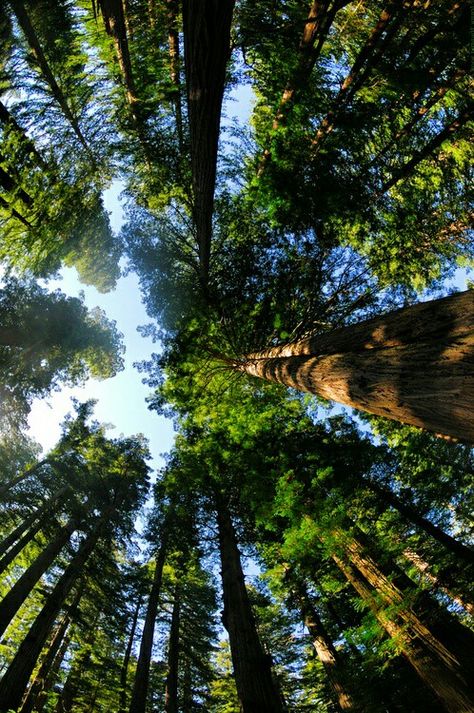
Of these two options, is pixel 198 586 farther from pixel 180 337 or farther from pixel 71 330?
pixel 71 330

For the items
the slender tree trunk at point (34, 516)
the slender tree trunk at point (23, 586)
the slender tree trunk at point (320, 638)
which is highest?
the slender tree trunk at point (34, 516)

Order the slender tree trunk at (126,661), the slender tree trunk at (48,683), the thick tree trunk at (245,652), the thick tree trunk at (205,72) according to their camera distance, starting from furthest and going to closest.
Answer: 1. the slender tree trunk at (126,661)
2. the slender tree trunk at (48,683)
3. the thick tree trunk at (245,652)
4. the thick tree trunk at (205,72)

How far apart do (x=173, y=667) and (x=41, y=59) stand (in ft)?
60.6

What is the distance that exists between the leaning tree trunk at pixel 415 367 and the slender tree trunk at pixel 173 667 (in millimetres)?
13718

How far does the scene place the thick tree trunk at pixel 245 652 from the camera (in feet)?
14.3

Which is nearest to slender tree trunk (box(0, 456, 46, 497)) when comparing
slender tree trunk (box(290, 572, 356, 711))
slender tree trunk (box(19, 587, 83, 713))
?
slender tree trunk (box(19, 587, 83, 713))

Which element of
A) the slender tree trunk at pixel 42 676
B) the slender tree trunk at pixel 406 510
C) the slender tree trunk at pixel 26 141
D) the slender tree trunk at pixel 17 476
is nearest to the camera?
the slender tree trunk at pixel 26 141

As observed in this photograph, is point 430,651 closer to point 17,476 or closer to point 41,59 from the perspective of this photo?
point 41,59

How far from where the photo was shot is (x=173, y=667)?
12.3 m

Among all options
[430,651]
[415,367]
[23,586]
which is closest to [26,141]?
[415,367]

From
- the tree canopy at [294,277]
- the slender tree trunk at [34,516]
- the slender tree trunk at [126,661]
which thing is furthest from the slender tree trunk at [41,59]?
the slender tree trunk at [126,661]

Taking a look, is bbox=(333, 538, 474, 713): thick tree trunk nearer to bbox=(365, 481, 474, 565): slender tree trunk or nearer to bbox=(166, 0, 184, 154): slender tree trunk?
bbox=(365, 481, 474, 565): slender tree trunk

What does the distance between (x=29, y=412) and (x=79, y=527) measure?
20.5 ft

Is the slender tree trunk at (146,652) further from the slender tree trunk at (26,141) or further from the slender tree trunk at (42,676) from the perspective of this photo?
the slender tree trunk at (26,141)
